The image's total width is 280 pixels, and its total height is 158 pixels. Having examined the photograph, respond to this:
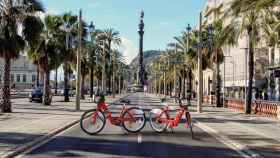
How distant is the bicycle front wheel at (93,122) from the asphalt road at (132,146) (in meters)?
0.22

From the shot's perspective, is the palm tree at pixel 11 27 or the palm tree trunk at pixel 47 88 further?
the palm tree trunk at pixel 47 88

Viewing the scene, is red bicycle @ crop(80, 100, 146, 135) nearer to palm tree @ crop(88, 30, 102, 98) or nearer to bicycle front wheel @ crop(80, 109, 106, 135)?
bicycle front wheel @ crop(80, 109, 106, 135)

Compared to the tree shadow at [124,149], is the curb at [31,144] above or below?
above

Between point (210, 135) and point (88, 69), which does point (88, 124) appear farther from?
point (88, 69)

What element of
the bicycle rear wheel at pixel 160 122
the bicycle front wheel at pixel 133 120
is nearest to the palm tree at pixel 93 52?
the bicycle rear wheel at pixel 160 122

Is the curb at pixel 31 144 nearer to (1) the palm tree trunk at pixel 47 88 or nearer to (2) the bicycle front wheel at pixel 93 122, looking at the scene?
(2) the bicycle front wheel at pixel 93 122

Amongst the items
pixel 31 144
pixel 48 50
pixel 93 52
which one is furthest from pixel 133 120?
pixel 93 52

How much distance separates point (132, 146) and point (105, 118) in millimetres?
3938

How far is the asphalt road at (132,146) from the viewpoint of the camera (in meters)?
14.0

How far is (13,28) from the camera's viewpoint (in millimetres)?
31094

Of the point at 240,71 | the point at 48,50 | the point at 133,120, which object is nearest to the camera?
the point at 133,120

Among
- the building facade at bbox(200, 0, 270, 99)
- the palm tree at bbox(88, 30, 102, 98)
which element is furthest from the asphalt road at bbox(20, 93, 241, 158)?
the palm tree at bbox(88, 30, 102, 98)

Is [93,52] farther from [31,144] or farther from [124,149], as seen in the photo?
[124,149]

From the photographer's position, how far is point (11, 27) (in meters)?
31.1
